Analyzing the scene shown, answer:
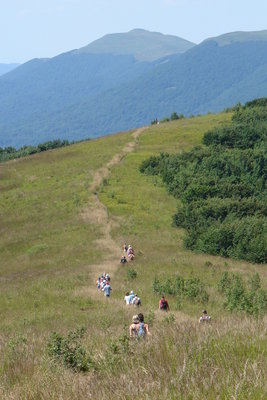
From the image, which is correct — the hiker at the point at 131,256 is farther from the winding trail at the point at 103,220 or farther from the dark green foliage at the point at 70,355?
the dark green foliage at the point at 70,355

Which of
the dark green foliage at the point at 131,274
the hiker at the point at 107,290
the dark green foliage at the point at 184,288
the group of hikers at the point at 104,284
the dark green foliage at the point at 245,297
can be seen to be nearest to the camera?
the dark green foliage at the point at 245,297

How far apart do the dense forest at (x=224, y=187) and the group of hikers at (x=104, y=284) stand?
1326 cm

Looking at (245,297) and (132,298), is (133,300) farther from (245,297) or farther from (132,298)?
(245,297)

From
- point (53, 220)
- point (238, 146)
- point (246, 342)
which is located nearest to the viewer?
point (246, 342)

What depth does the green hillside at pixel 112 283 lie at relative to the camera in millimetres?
6355

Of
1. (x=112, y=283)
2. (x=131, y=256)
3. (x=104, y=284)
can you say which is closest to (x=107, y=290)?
(x=104, y=284)

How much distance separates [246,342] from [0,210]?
54402 mm

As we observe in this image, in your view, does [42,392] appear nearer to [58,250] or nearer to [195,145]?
[58,250]

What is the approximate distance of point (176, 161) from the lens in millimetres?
72500

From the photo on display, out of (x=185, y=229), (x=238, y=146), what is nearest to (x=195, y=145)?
(x=238, y=146)

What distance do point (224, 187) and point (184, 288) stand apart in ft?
98.9

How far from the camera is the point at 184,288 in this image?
30.7 meters

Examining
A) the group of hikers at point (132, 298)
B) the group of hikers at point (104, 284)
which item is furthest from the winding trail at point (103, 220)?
the group of hikers at point (132, 298)

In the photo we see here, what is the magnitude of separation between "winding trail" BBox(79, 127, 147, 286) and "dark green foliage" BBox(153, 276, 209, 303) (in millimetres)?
4366
